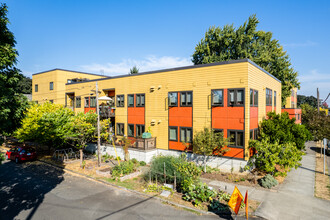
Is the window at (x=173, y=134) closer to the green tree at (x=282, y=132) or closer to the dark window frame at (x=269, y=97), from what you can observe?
the green tree at (x=282, y=132)

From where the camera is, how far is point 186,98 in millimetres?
18656

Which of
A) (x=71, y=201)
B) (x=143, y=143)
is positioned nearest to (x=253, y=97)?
(x=143, y=143)

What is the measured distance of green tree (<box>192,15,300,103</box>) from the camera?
34.1 metres

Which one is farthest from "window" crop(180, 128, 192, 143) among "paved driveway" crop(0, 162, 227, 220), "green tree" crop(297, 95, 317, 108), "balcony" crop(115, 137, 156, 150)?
"green tree" crop(297, 95, 317, 108)

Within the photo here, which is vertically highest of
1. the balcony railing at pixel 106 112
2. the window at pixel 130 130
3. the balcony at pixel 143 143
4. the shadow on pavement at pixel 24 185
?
the balcony railing at pixel 106 112

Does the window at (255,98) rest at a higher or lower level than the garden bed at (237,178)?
higher

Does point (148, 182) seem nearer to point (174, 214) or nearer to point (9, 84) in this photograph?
point (174, 214)

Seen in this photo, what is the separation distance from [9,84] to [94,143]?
13845 millimetres

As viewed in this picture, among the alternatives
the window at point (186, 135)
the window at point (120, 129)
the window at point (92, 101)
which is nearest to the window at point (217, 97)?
the window at point (186, 135)

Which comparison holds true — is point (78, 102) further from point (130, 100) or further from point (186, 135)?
point (186, 135)

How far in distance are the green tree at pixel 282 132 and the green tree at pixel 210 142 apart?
3.73 metres

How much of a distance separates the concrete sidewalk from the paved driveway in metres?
3.10

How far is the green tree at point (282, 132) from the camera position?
53.4ft

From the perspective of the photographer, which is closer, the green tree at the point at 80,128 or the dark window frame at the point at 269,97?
the green tree at the point at 80,128
